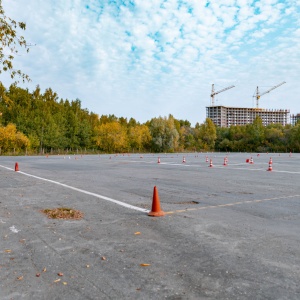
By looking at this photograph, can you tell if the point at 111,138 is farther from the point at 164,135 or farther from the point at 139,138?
the point at 164,135

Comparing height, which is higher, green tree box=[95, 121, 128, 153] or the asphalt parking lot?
green tree box=[95, 121, 128, 153]

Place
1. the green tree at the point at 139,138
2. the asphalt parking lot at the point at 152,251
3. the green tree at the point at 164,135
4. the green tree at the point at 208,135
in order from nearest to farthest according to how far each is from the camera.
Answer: the asphalt parking lot at the point at 152,251 < the green tree at the point at 164,135 < the green tree at the point at 139,138 < the green tree at the point at 208,135

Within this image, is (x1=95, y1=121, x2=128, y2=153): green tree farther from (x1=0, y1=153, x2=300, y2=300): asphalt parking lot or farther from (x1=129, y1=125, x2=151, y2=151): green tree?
(x1=0, y1=153, x2=300, y2=300): asphalt parking lot

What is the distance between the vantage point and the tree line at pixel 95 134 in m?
83.6

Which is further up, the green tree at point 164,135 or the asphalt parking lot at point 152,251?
the green tree at point 164,135

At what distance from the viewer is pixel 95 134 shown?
10112 centimetres

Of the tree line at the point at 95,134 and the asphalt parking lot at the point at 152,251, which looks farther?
the tree line at the point at 95,134

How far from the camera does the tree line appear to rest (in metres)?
83.6

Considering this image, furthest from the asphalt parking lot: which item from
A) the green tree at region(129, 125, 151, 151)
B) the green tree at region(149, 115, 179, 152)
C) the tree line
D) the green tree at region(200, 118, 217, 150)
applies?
the green tree at region(200, 118, 217, 150)

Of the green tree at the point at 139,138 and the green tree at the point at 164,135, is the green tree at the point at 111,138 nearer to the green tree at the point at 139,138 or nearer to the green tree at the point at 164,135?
the green tree at the point at 139,138

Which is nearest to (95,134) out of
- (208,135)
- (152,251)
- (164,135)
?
(164,135)

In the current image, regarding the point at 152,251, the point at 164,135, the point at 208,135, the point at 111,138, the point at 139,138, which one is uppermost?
the point at 208,135

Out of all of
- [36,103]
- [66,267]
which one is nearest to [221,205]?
[66,267]

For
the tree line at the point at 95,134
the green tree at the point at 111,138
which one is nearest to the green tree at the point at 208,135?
the tree line at the point at 95,134
